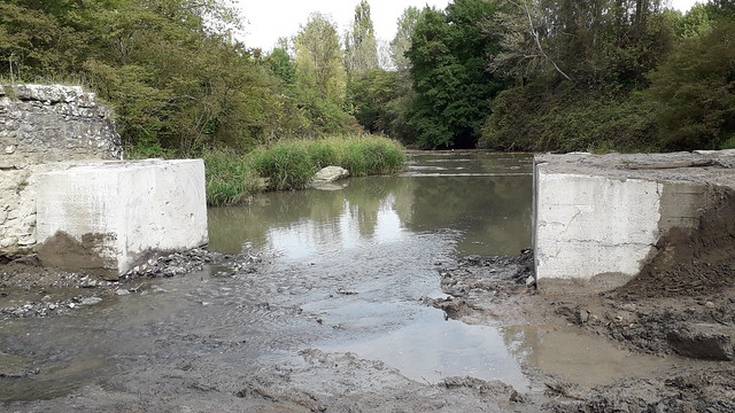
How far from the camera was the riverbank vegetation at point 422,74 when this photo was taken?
15.4 metres

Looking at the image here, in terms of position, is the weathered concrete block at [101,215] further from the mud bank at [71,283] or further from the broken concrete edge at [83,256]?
the mud bank at [71,283]

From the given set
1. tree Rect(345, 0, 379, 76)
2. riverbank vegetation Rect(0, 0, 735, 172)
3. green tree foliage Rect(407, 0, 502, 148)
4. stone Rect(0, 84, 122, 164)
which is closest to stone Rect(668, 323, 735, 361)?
stone Rect(0, 84, 122, 164)

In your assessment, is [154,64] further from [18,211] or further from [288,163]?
[18,211]

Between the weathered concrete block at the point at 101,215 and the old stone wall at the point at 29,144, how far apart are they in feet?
0.71

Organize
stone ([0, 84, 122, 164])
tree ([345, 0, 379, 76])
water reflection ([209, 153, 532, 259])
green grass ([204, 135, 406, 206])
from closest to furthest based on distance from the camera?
stone ([0, 84, 122, 164]) < water reflection ([209, 153, 532, 259]) < green grass ([204, 135, 406, 206]) < tree ([345, 0, 379, 76])

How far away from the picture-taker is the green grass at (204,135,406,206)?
16.2m

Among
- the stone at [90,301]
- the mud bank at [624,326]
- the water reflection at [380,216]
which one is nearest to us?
the mud bank at [624,326]

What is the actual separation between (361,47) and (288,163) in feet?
185

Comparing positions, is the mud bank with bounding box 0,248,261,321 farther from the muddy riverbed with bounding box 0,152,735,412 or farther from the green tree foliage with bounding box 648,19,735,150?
the green tree foliage with bounding box 648,19,735,150

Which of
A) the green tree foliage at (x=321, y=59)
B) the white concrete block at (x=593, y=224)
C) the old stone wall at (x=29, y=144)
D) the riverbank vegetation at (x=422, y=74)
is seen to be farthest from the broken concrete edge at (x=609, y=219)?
the green tree foliage at (x=321, y=59)

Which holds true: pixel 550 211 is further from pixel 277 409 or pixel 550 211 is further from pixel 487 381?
pixel 277 409

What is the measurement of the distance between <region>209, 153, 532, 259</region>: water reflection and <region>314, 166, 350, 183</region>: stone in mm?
922

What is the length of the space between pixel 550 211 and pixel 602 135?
83.3ft

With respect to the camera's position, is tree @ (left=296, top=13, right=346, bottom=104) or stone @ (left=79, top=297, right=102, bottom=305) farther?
tree @ (left=296, top=13, right=346, bottom=104)
